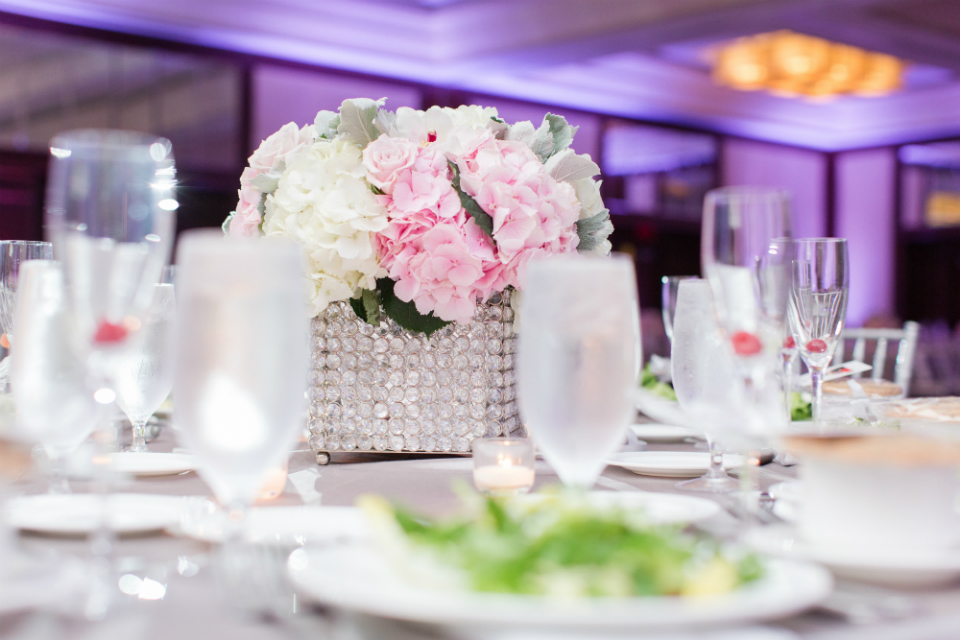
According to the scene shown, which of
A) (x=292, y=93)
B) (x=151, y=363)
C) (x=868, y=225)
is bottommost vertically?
(x=151, y=363)

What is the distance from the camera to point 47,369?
2.41 ft

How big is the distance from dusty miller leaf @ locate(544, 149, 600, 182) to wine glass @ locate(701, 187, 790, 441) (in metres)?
0.49

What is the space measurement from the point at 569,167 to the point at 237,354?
0.73m

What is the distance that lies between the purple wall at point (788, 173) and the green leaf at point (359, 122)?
31.4 feet

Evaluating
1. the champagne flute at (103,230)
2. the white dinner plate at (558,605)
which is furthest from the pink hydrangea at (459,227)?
the white dinner plate at (558,605)

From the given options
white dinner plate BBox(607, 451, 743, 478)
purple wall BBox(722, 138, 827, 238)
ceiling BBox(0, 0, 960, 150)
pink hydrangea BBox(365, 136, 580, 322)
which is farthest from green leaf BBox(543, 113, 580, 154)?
purple wall BBox(722, 138, 827, 238)

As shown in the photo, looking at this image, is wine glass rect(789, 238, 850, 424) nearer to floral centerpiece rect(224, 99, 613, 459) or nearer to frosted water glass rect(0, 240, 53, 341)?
floral centerpiece rect(224, 99, 613, 459)

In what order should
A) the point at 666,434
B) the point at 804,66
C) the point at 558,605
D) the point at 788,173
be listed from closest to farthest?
the point at 558,605, the point at 666,434, the point at 804,66, the point at 788,173

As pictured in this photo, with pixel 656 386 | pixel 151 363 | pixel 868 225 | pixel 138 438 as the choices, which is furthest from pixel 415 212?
pixel 868 225

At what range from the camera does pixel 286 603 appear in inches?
22.0

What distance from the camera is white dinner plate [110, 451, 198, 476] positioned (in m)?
1.06

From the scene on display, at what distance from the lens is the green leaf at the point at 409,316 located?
3.83 feet

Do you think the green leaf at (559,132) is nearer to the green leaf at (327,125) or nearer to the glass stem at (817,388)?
the green leaf at (327,125)

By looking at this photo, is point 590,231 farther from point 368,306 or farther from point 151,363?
point 151,363
